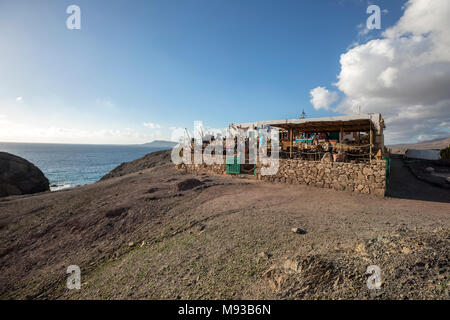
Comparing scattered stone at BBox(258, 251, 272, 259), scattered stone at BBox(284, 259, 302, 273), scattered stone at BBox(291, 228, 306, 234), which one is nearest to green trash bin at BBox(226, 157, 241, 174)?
scattered stone at BBox(291, 228, 306, 234)

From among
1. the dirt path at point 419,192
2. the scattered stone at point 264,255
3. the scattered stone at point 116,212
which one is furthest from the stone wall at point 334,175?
the scattered stone at point 116,212

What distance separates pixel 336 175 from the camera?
10.7 meters

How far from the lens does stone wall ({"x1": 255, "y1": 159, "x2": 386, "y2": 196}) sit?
31.3 feet

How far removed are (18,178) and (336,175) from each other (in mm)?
31386

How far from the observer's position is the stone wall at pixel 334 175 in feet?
31.3

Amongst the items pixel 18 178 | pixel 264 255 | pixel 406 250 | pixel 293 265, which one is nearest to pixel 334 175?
pixel 406 250

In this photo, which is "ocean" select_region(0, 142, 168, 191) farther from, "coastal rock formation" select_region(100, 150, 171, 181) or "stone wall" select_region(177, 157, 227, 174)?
"stone wall" select_region(177, 157, 227, 174)

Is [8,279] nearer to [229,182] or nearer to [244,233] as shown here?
[244,233]

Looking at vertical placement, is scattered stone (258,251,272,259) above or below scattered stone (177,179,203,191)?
below

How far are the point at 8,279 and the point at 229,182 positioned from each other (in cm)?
1009

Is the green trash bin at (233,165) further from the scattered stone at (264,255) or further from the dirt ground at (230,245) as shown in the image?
the scattered stone at (264,255)

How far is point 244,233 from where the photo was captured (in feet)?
18.4
